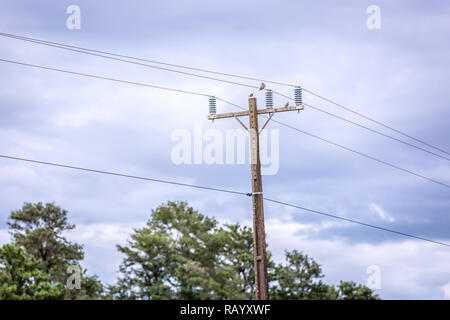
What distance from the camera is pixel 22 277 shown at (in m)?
46.2

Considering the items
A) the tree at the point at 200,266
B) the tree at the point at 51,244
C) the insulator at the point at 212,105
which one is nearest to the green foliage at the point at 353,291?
the tree at the point at 200,266

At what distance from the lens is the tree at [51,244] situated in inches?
2287

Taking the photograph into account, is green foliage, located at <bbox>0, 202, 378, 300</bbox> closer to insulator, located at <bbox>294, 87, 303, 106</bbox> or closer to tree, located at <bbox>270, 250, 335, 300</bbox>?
tree, located at <bbox>270, 250, 335, 300</bbox>

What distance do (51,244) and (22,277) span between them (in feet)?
54.3

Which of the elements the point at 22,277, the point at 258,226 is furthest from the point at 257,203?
the point at 22,277

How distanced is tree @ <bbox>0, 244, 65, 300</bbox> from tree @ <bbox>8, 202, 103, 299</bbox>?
9.48 metres

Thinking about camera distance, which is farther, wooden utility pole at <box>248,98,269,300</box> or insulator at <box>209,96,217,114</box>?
insulator at <box>209,96,217,114</box>

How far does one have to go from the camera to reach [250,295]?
57.7 metres

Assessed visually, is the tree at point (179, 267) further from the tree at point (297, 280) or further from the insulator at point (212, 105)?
the insulator at point (212, 105)

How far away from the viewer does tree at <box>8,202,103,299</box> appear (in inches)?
2287

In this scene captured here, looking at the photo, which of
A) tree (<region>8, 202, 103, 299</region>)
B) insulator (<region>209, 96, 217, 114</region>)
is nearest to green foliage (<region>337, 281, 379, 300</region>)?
tree (<region>8, 202, 103, 299</region>)

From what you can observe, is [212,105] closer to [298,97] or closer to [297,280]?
[298,97]
